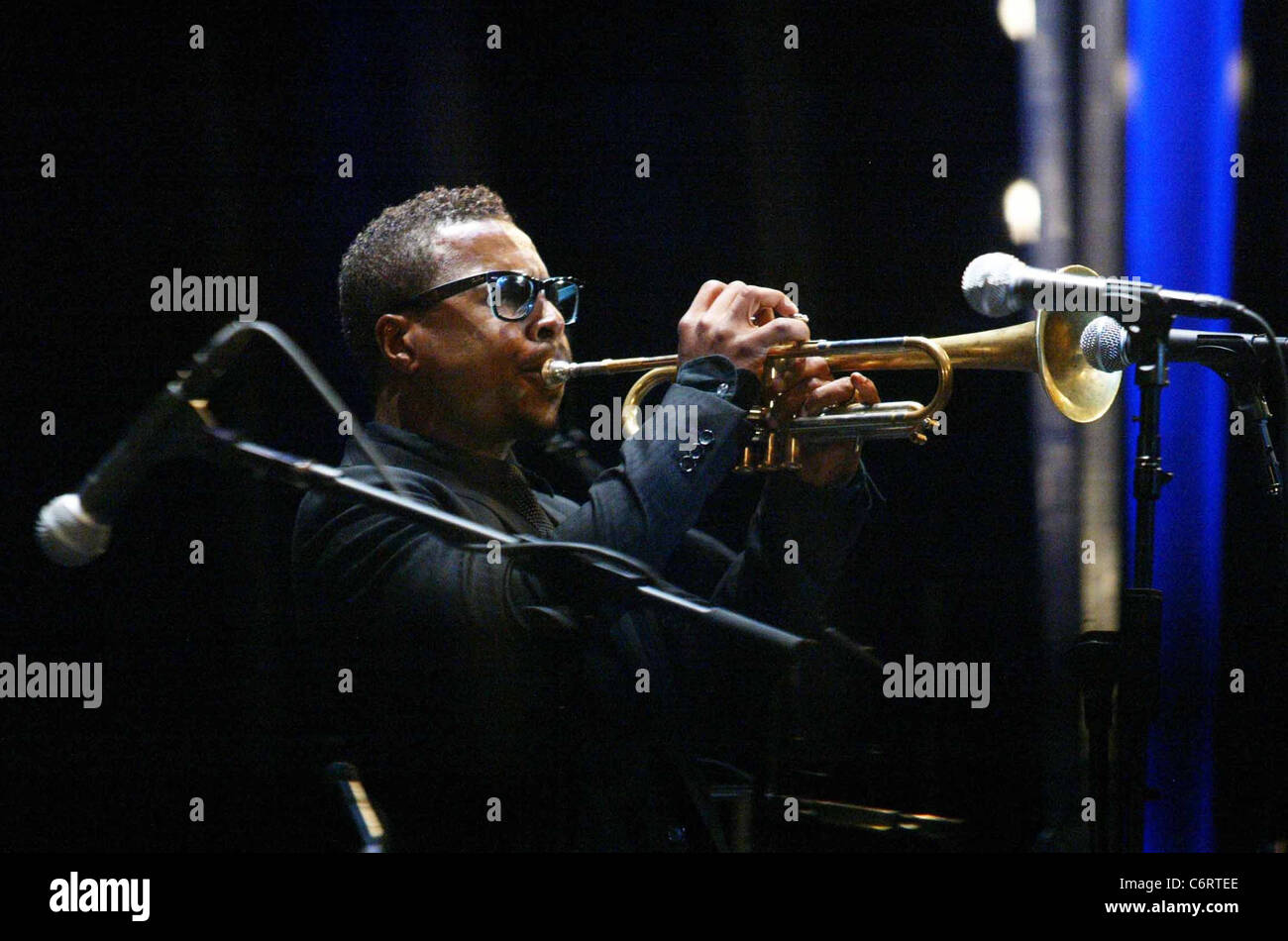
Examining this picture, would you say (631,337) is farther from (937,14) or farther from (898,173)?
(937,14)

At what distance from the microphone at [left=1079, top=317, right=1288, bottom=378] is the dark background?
930 millimetres

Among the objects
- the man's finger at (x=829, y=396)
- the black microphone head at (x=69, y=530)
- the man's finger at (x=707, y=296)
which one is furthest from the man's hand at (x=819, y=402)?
the black microphone head at (x=69, y=530)

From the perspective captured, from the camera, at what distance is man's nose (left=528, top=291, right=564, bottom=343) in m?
2.87

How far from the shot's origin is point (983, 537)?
342cm

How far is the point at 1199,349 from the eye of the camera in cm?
248

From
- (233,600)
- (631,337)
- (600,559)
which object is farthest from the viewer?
(631,337)

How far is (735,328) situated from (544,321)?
18.5 inches

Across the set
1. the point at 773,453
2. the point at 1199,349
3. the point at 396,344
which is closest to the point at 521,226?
the point at 396,344

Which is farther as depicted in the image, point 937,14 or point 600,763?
point 937,14

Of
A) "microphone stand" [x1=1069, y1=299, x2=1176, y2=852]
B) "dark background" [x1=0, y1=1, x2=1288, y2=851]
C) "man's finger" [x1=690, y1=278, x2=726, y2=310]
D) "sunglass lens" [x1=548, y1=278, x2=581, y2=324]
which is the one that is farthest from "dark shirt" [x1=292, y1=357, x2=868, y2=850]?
"microphone stand" [x1=1069, y1=299, x2=1176, y2=852]

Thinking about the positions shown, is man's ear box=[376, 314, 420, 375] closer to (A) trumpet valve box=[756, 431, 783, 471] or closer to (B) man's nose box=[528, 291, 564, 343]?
(B) man's nose box=[528, 291, 564, 343]
